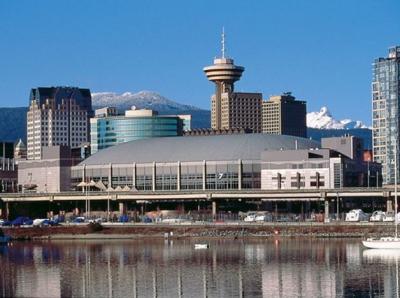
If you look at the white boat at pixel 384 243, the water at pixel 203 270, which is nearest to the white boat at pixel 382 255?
the water at pixel 203 270

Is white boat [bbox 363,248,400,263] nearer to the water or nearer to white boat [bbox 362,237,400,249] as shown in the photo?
the water

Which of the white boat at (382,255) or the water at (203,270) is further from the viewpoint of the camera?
the white boat at (382,255)

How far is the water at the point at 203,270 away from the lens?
10956 cm

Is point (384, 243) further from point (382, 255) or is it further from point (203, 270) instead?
point (203, 270)

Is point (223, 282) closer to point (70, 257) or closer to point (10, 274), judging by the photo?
point (10, 274)

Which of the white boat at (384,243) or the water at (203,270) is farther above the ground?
the white boat at (384,243)

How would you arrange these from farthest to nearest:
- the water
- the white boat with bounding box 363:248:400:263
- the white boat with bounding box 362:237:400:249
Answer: the white boat with bounding box 362:237:400:249
the white boat with bounding box 363:248:400:263
the water

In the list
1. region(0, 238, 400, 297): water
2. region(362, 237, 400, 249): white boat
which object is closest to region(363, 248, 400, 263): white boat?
region(0, 238, 400, 297): water

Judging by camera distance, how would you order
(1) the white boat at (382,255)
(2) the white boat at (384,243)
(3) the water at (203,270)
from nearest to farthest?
(3) the water at (203,270), (1) the white boat at (382,255), (2) the white boat at (384,243)

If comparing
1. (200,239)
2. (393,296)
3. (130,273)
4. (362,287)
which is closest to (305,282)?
(362,287)

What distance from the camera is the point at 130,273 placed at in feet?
424

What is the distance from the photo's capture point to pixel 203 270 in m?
130

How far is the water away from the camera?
10956cm

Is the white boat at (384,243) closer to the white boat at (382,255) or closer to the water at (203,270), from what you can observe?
the white boat at (382,255)
